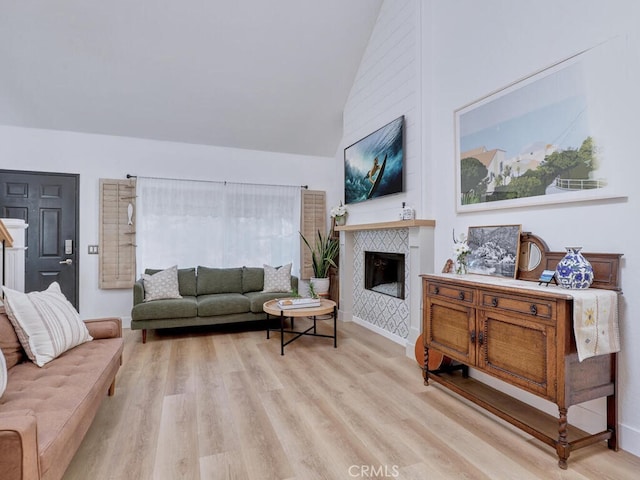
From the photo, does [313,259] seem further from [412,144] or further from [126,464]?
[126,464]

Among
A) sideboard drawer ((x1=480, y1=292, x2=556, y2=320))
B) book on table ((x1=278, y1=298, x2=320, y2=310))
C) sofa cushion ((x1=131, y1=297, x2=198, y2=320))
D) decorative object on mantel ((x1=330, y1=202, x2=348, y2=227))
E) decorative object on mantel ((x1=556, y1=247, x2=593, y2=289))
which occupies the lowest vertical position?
sofa cushion ((x1=131, y1=297, x2=198, y2=320))

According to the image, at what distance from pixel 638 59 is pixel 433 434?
2442 millimetres

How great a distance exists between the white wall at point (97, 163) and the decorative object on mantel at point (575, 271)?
14.5 feet

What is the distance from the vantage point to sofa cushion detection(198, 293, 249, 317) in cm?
418

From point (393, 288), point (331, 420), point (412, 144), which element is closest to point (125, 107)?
point (412, 144)

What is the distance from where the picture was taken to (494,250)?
268 centimetres

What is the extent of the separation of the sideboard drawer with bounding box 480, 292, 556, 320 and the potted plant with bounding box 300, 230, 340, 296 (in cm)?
315

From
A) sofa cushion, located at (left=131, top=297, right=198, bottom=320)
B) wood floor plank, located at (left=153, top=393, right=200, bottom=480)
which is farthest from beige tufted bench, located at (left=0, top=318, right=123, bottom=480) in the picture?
sofa cushion, located at (left=131, top=297, right=198, bottom=320)

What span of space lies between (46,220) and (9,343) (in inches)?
125

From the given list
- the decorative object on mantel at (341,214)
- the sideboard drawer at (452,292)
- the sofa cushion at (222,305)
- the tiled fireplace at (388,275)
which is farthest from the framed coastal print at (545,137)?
the sofa cushion at (222,305)

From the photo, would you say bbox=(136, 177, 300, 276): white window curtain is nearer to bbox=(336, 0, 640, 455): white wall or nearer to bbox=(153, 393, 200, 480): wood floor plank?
bbox=(336, 0, 640, 455): white wall

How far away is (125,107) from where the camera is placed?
14.5ft

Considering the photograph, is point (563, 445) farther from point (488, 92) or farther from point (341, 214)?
point (341, 214)

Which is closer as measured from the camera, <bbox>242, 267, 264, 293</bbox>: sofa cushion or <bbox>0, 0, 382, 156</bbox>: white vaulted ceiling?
<bbox>0, 0, 382, 156</bbox>: white vaulted ceiling
